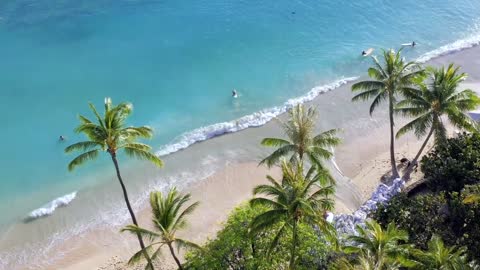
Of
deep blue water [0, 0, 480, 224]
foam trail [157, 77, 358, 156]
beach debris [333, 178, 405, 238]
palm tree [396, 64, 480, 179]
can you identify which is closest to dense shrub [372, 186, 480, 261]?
beach debris [333, 178, 405, 238]

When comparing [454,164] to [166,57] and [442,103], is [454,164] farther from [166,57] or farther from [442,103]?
[166,57]

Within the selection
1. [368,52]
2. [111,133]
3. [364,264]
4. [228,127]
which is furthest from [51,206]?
[368,52]

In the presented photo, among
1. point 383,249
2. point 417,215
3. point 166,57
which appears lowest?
point 383,249

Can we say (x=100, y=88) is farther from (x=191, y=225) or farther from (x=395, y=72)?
(x=395, y=72)

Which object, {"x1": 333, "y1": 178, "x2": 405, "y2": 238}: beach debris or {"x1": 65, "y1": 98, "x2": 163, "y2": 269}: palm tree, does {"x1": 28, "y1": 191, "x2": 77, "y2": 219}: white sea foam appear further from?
{"x1": 333, "y1": 178, "x2": 405, "y2": 238}: beach debris

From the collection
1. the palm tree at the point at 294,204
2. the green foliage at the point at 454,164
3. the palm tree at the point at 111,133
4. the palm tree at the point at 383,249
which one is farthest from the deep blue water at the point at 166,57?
the palm tree at the point at 383,249
